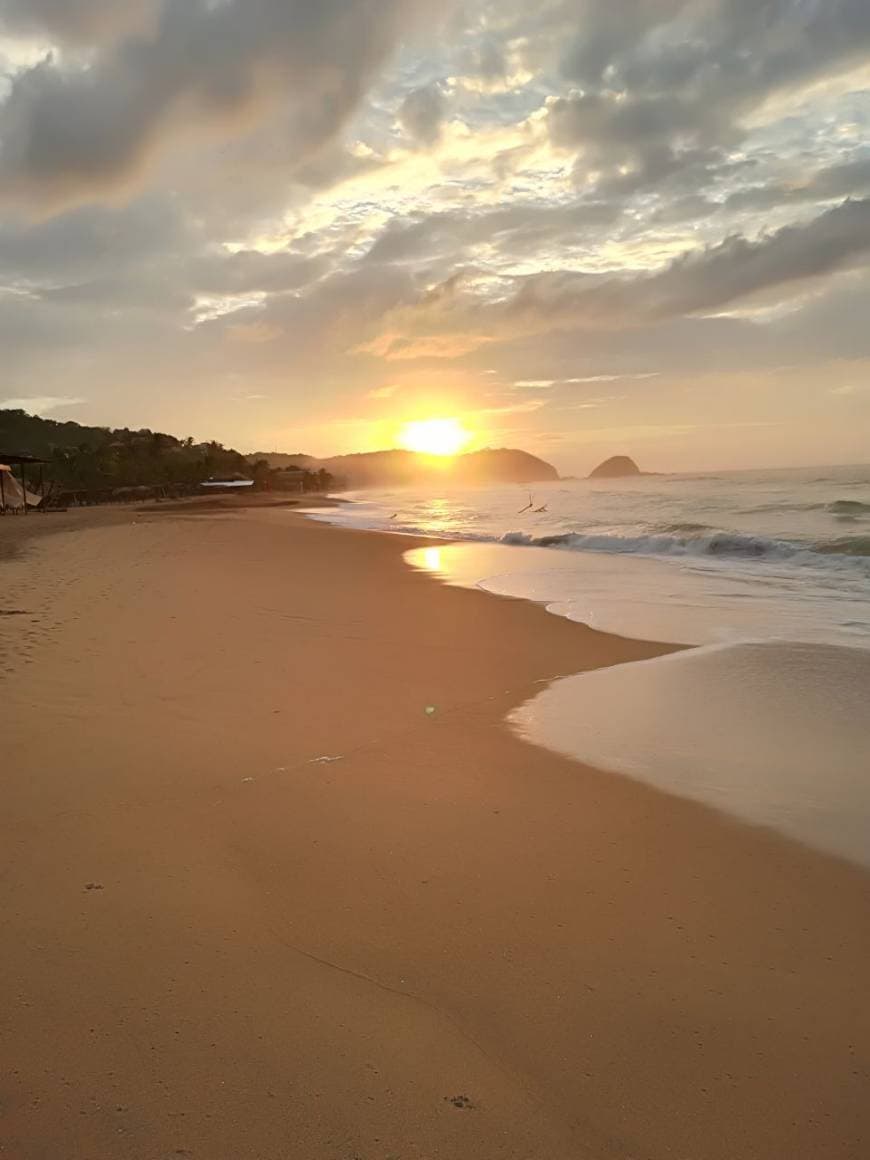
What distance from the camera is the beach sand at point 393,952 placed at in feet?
6.72

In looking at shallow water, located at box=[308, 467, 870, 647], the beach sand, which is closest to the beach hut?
shallow water, located at box=[308, 467, 870, 647]

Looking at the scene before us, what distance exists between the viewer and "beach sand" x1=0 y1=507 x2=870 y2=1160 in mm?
2047

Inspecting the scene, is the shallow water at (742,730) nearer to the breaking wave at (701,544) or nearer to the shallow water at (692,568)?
the shallow water at (692,568)

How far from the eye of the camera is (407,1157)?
1.93 metres

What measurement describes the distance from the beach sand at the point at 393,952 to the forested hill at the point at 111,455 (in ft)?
150

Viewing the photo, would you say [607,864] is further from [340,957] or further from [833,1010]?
[340,957]

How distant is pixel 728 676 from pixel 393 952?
5013 mm

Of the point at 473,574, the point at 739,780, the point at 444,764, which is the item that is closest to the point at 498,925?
the point at 444,764

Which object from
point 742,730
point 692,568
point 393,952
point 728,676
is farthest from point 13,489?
point 393,952

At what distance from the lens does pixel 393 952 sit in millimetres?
2738

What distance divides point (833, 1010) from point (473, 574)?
1277 centimetres

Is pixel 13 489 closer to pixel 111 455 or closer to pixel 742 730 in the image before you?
pixel 111 455

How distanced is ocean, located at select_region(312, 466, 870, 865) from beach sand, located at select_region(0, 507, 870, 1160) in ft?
1.50

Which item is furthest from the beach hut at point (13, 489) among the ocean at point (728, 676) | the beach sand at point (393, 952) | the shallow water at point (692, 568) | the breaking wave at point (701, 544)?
the beach sand at point (393, 952)
